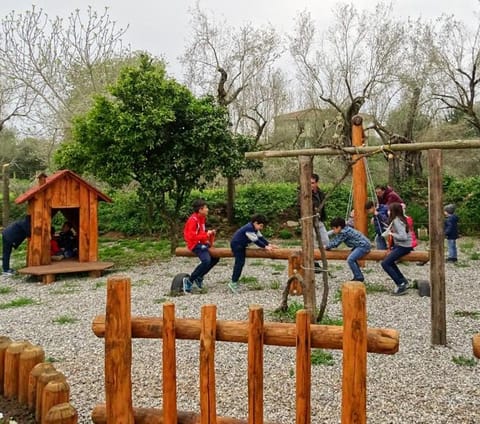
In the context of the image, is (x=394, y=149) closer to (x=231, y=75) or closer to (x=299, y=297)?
(x=299, y=297)

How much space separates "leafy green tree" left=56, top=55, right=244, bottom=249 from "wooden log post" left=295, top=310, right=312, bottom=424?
10175 mm

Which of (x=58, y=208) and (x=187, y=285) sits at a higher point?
(x=58, y=208)

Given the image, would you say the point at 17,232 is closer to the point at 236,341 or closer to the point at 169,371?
the point at 169,371

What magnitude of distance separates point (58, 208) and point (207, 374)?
927 centimetres

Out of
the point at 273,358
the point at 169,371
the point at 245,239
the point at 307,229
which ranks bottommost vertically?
the point at 273,358

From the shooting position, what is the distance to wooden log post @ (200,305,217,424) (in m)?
2.95

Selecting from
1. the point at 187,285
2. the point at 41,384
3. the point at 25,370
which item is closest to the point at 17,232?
the point at 187,285

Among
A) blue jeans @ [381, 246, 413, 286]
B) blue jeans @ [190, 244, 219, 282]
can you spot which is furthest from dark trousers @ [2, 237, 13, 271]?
blue jeans @ [381, 246, 413, 286]

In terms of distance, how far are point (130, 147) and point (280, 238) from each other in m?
7.19

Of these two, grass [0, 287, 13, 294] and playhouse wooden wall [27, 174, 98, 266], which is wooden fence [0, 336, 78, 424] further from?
playhouse wooden wall [27, 174, 98, 266]

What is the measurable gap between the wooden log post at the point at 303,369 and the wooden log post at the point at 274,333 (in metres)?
0.08

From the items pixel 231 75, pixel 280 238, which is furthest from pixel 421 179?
pixel 231 75

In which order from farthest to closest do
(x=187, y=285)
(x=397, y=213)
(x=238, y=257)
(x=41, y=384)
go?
(x=187, y=285) → (x=238, y=257) → (x=397, y=213) → (x=41, y=384)

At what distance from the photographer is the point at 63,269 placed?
35.0 ft
